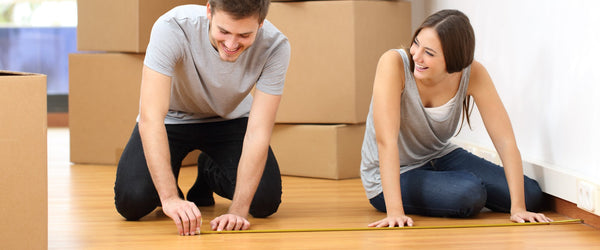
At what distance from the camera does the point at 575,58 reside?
1.64 metres

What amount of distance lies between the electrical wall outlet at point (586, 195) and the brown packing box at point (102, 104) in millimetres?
1700

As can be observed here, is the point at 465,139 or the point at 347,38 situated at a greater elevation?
the point at 347,38

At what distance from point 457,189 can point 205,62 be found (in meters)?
0.66

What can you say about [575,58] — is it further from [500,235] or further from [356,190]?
[356,190]

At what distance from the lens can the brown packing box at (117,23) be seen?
9.09 feet

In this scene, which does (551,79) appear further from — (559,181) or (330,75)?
(330,75)

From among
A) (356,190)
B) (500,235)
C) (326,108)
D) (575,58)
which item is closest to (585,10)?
(575,58)

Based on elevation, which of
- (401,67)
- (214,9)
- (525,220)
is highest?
(214,9)

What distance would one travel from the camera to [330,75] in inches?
97.1

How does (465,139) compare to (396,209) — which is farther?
(465,139)

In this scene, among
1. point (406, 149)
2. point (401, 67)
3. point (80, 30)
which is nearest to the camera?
point (401, 67)

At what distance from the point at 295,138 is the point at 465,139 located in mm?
593

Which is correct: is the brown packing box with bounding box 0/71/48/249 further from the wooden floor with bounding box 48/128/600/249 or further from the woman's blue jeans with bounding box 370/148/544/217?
the woman's blue jeans with bounding box 370/148/544/217

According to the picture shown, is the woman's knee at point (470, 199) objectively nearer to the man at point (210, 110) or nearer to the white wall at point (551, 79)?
the white wall at point (551, 79)
